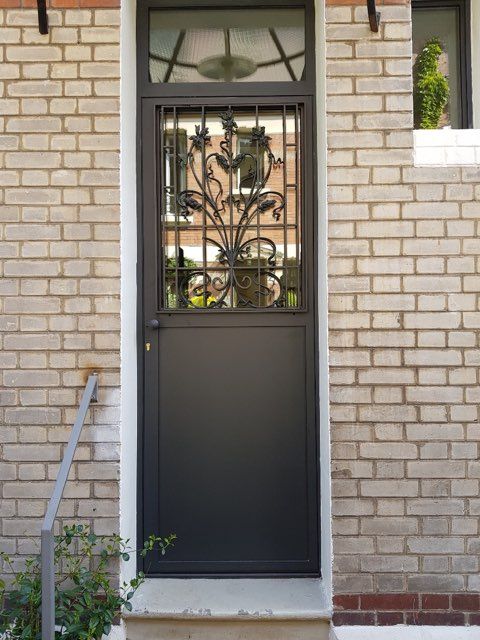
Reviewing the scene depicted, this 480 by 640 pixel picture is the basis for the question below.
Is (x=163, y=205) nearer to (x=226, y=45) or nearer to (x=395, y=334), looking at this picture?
(x=226, y=45)

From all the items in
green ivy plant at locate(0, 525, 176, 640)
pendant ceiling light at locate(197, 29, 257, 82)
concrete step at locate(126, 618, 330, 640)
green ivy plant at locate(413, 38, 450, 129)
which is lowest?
concrete step at locate(126, 618, 330, 640)

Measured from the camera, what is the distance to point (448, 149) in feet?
9.92

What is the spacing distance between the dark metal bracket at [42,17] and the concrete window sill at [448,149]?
6.26 ft

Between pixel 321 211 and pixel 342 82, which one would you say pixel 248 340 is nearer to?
pixel 321 211

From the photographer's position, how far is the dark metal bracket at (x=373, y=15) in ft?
9.62

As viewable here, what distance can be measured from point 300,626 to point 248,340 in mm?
1449

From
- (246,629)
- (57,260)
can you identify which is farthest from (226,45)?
(246,629)

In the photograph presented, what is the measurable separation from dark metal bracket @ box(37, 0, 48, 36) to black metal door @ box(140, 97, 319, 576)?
617 millimetres

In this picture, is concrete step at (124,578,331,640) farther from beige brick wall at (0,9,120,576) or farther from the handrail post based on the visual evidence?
the handrail post

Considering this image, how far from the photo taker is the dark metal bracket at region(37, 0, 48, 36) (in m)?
2.95

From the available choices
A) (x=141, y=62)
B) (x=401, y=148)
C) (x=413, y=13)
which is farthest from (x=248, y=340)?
(x=413, y=13)

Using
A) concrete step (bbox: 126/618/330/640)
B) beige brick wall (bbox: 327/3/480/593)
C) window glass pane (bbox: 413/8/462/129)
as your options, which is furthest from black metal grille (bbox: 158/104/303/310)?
concrete step (bbox: 126/618/330/640)

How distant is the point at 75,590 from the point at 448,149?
2732 millimetres

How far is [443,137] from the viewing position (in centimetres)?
303
